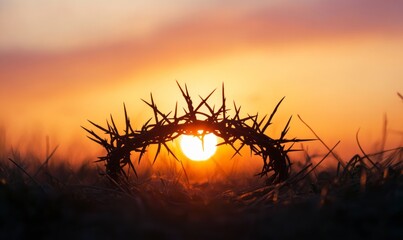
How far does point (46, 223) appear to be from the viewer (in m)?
2.33

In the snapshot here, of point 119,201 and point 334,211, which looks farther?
point 119,201

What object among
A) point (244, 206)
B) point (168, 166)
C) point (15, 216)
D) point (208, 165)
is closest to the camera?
point (15, 216)

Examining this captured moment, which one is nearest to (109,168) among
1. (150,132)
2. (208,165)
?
(150,132)

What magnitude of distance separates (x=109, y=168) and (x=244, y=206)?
3.62ft

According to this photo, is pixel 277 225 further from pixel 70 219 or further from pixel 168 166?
pixel 168 166

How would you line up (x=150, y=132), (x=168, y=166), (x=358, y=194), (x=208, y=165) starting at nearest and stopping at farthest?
(x=358, y=194) < (x=150, y=132) < (x=168, y=166) < (x=208, y=165)

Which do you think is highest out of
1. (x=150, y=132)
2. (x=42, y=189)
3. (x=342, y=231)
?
(x=150, y=132)

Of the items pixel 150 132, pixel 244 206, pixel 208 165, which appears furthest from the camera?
pixel 208 165

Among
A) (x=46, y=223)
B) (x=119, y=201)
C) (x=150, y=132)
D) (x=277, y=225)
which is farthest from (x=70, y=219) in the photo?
(x=150, y=132)

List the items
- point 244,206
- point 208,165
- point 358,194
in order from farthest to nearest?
1. point 208,165
2. point 244,206
3. point 358,194

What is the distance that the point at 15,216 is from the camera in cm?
237

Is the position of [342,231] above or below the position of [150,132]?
below

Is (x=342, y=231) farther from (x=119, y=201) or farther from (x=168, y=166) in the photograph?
(x=168, y=166)

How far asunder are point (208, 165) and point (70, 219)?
10.9 ft
